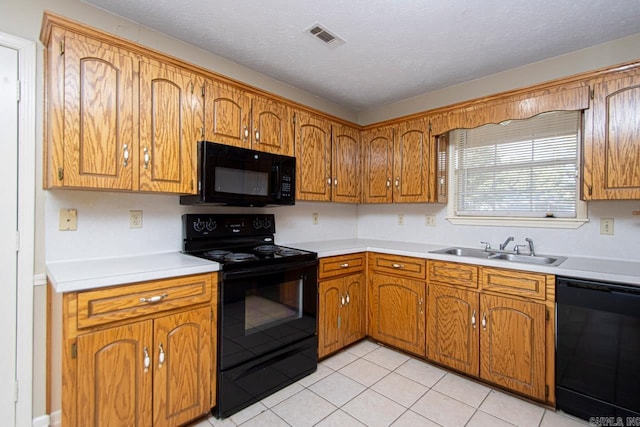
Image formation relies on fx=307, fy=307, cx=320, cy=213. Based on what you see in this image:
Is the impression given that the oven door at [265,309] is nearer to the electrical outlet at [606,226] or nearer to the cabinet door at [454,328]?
the cabinet door at [454,328]

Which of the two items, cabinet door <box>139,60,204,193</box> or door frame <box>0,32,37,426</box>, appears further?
cabinet door <box>139,60,204,193</box>

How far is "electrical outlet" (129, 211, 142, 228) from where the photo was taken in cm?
200

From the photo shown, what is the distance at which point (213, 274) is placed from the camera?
179 cm

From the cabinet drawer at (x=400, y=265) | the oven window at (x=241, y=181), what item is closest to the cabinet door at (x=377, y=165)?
the cabinet drawer at (x=400, y=265)

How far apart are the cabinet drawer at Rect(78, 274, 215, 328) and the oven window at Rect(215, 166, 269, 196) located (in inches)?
24.1

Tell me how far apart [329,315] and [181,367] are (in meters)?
1.19

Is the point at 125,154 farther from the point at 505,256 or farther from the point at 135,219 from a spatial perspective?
the point at 505,256

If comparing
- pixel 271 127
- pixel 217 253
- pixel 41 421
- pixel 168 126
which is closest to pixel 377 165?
pixel 271 127

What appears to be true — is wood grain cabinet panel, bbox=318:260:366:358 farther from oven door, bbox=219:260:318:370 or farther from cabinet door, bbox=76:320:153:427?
cabinet door, bbox=76:320:153:427

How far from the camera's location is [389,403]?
1.98 m

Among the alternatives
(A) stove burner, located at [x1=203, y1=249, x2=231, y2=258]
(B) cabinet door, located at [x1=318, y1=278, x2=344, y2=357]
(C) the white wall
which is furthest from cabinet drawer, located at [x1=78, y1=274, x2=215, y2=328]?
(C) the white wall

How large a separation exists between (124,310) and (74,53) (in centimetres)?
130

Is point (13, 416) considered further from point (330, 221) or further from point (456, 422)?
point (330, 221)

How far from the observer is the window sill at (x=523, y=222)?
2.27 meters
